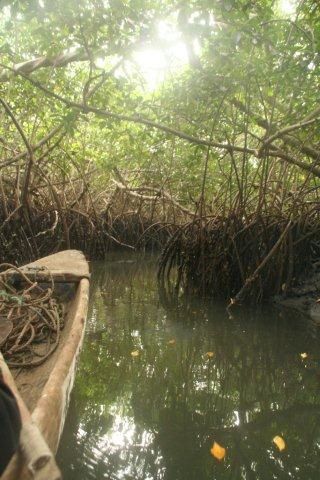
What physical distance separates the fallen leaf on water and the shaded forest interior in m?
2.39

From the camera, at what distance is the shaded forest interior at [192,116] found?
3.25 meters

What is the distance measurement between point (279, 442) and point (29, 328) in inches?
61.0

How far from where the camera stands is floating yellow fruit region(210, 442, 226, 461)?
213 cm

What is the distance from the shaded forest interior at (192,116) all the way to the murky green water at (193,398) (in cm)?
89

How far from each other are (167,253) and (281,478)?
4.22 metres

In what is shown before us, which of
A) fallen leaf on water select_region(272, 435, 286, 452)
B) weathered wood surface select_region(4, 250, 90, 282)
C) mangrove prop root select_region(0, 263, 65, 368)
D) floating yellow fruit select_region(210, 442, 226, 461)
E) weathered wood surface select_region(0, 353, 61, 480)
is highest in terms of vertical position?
weathered wood surface select_region(4, 250, 90, 282)

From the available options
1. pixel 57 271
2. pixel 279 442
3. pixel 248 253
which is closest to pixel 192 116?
pixel 248 253

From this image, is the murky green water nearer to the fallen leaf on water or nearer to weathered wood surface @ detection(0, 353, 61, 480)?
the fallen leaf on water

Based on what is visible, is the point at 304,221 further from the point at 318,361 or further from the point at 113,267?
the point at 113,267

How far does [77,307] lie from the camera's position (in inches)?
108

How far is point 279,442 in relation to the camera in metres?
2.29

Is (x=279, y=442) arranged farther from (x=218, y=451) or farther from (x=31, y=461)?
(x=31, y=461)

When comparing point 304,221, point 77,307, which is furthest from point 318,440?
point 304,221

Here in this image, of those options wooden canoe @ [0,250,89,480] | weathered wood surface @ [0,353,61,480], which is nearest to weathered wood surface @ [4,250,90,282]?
wooden canoe @ [0,250,89,480]
